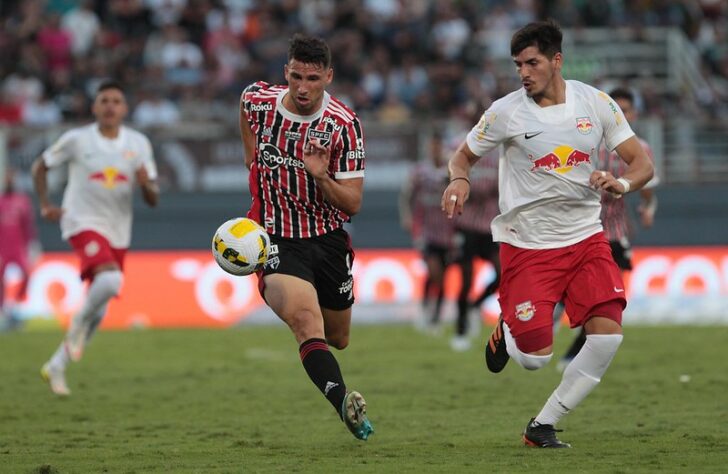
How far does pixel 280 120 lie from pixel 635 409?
363 centimetres

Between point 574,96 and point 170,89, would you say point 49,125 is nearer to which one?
point 170,89

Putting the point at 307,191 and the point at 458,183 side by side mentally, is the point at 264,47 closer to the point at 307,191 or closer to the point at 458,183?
the point at 307,191

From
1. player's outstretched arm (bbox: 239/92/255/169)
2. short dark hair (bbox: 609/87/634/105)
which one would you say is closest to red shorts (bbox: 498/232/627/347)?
player's outstretched arm (bbox: 239/92/255/169)

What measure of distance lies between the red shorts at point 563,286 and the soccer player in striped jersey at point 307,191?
110cm

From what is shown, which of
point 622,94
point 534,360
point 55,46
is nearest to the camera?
point 534,360

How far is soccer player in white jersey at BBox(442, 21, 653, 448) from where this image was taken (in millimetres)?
7832

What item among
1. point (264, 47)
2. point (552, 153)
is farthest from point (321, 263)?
point (264, 47)

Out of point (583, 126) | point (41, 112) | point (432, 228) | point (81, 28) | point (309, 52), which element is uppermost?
point (81, 28)

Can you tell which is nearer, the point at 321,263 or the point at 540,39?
the point at 540,39

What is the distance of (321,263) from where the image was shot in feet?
27.4

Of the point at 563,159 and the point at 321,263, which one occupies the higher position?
the point at 563,159

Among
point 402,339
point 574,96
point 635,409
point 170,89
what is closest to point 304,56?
point 574,96

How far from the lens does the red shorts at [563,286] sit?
25.7 ft

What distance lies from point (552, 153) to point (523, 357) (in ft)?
4.02
